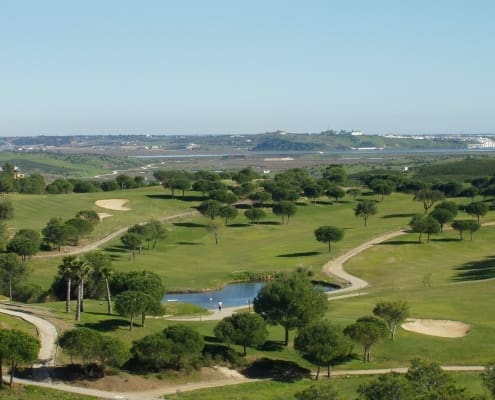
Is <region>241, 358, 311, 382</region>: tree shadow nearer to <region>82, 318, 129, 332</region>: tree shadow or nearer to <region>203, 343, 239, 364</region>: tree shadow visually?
<region>203, 343, 239, 364</region>: tree shadow

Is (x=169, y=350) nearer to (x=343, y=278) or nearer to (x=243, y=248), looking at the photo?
(x=343, y=278)

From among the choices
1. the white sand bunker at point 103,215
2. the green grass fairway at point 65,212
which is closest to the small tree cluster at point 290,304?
the green grass fairway at point 65,212

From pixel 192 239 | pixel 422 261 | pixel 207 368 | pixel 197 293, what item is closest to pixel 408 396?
pixel 207 368

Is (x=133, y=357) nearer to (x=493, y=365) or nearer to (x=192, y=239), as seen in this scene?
(x=493, y=365)

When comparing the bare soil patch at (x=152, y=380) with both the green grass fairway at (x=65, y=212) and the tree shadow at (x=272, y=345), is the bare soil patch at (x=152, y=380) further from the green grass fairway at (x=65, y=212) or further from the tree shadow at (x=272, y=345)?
the green grass fairway at (x=65, y=212)

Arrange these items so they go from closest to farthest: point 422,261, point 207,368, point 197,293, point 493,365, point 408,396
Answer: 1. point 408,396
2. point 493,365
3. point 207,368
4. point 197,293
5. point 422,261

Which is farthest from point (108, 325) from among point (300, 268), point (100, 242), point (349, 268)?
point (100, 242)

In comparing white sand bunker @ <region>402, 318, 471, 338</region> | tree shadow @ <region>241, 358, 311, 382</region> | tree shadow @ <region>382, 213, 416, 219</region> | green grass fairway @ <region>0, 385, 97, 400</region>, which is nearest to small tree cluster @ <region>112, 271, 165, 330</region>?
tree shadow @ <region>241, 358, 311, 382</region>
